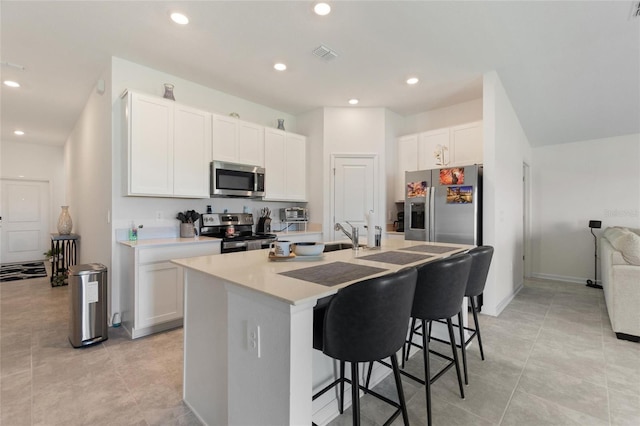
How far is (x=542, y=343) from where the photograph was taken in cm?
271

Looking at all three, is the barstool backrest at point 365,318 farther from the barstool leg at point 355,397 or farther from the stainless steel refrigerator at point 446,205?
the stainless steel refrigerator at point 446,205

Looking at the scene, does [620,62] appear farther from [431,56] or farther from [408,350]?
[408,350]

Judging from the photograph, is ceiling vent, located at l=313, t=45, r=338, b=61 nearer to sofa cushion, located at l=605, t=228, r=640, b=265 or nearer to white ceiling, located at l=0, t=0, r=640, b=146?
white ceiling, located at l=0, t=0, r=640, b=146

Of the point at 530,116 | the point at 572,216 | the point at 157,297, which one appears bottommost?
the point at 157,297

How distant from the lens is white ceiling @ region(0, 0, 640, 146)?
7.86ft

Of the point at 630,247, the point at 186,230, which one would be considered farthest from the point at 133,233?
the point at 630,247

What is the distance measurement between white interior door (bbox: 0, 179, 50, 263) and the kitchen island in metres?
7.54

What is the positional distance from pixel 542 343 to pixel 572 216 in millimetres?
3350

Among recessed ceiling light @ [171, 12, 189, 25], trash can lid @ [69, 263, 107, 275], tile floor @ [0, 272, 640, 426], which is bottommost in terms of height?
tile floor @ [0, 272, 640, 426]

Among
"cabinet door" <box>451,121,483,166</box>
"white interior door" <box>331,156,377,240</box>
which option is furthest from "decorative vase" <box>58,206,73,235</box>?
"cabinet door" <box>451,121,483,166</box>

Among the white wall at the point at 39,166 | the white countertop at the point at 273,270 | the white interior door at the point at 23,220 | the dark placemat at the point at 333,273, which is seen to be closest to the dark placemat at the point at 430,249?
the white countertop at the point at 273,270

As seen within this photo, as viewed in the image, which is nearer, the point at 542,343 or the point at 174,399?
the point at 174,399

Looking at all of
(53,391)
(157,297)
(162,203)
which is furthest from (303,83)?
(53,391)

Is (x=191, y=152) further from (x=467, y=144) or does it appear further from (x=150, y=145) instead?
(x=467, y=144)
